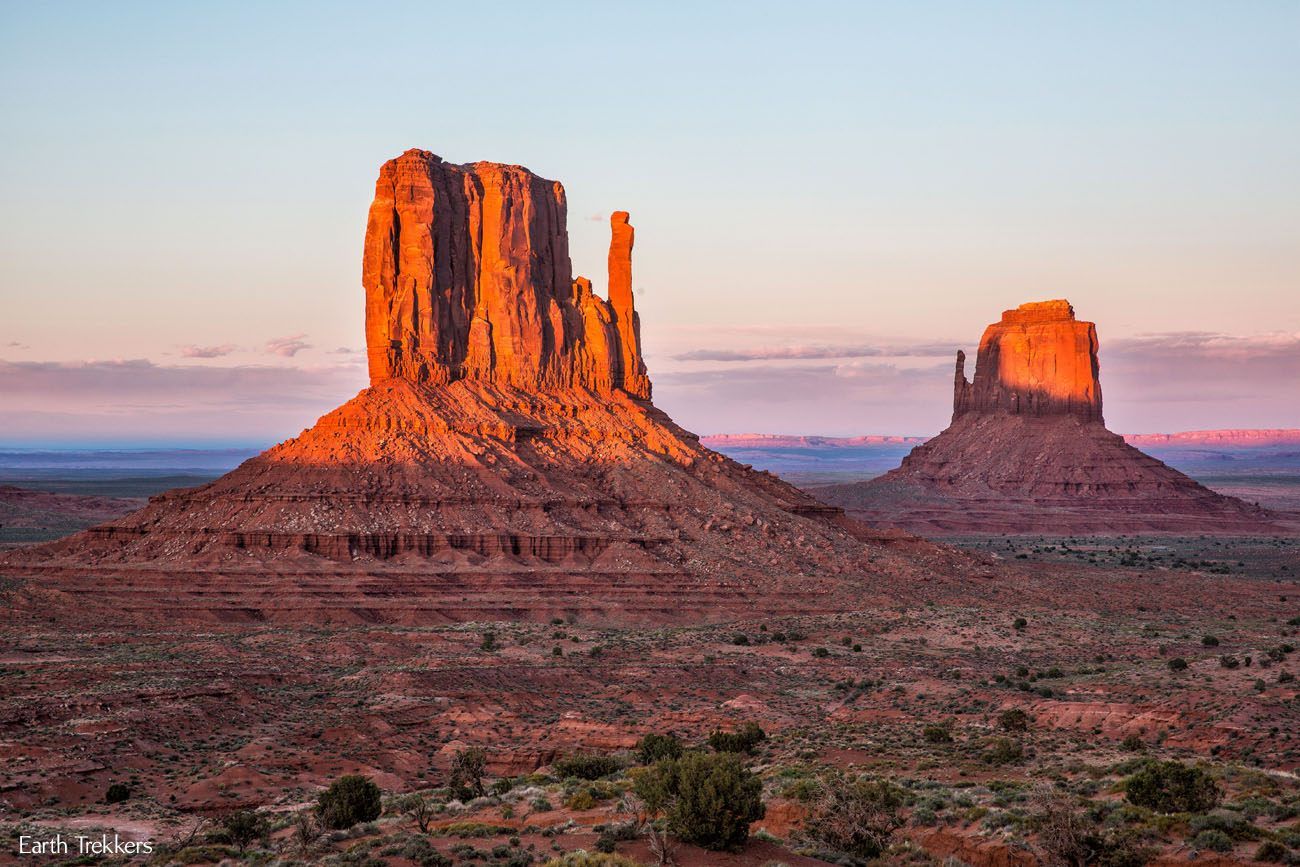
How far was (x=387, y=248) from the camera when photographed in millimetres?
86375

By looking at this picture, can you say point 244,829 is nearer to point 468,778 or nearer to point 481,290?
point 468,778

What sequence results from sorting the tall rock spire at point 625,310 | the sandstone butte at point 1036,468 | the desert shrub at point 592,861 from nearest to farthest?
the desert shrub at point 592,861 → the tall rock spire at point 625,310 → the sandstone butte at point 1036,468

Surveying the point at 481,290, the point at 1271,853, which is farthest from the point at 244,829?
the point at 481,290

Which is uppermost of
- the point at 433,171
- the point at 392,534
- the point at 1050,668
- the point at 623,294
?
the point at 433,171

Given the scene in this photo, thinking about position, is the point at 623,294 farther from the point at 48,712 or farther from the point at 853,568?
the point at 48,712

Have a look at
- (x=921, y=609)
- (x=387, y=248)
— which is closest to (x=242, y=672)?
(x=921, y=609)

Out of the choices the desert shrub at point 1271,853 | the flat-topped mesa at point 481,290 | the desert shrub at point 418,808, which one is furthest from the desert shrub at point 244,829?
the flat-topped mesa at point 481,290

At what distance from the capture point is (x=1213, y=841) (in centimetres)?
2158

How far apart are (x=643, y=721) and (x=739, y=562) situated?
3333cm

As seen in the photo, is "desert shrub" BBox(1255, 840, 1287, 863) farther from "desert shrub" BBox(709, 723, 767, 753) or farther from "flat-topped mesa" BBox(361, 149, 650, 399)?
Result: "flat-topped mesa" BBox(361, 149, 650, 399)

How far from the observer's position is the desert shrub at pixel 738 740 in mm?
35719

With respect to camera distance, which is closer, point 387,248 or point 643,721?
point 643,721

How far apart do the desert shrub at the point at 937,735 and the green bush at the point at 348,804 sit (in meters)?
14.1

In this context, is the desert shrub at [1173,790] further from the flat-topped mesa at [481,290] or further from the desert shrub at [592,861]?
the flat-topped mesa at [481,290]
